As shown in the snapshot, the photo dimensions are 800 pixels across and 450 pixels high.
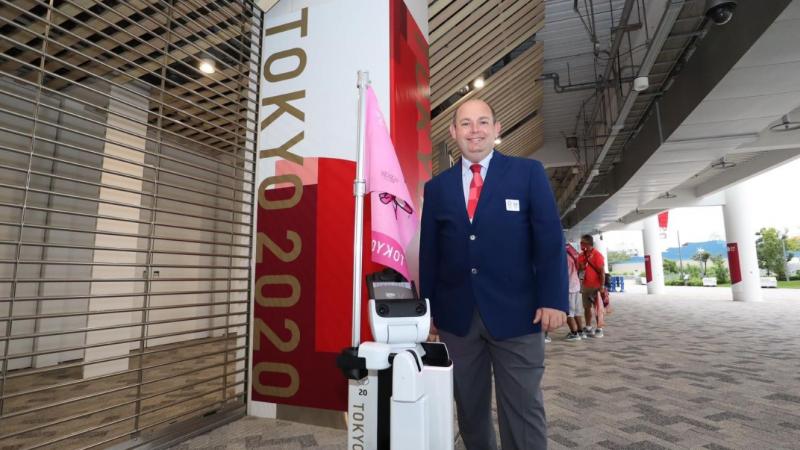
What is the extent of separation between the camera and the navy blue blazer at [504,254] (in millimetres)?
1606

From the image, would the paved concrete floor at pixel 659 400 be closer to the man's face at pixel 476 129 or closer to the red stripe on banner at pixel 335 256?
the red stripe on banner at pixel 335 256

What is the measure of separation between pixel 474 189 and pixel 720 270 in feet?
146

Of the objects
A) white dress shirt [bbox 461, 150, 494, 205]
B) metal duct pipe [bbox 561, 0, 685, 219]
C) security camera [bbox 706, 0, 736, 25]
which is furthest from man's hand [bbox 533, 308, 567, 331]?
security camera [bbox 706, 0, 736, 25]

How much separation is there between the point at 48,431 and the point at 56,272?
3.63 m

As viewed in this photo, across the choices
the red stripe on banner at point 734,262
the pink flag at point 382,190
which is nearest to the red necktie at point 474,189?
the pink flag at point 382,190

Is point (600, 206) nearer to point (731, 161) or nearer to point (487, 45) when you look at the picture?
point (731, 161)

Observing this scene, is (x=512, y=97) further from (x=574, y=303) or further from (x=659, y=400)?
(x=659, y=400)

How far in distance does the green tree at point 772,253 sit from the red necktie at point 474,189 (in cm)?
4338

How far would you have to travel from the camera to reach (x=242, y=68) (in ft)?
10.9

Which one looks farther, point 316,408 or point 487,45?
point 487,45

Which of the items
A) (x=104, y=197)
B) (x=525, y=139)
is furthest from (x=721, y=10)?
(x=104, y=197)

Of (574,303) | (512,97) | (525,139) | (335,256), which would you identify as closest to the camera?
(335,256)

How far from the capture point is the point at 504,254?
165 centimetres

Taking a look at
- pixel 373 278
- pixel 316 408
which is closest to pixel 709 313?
pixel 316 408
